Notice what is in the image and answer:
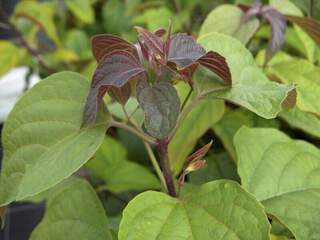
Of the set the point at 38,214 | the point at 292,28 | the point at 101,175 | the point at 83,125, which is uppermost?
the point at 83,125

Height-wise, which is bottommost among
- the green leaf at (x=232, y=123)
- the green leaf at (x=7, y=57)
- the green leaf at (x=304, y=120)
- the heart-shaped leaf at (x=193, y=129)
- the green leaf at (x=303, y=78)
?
the green leaf at (x=7, y=57)

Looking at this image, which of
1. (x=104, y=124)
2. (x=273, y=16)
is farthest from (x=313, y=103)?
(x=104, y=124)

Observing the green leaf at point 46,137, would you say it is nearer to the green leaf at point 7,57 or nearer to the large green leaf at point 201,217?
the large green leaf at point 201,217

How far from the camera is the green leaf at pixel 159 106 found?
14.0 inches

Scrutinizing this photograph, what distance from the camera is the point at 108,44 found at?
0.41m

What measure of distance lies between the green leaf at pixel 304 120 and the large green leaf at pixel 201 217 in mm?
182

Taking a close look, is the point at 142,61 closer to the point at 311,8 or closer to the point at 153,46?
the point at 153,46

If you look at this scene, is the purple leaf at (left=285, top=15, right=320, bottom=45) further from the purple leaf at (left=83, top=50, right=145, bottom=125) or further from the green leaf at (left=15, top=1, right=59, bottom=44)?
the green leaf at (left=15, top=1, right=59, bottom=44)

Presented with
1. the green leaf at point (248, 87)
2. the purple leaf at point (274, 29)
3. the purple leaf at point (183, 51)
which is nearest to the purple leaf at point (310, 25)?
the purple leaf at point (274, 29)

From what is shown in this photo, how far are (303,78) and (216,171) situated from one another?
146 millimetres

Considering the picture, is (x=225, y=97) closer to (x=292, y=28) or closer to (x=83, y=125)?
(x=83, y=125)

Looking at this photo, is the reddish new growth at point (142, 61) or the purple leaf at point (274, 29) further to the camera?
the purple leaf at point (274, 29)

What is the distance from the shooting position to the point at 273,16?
1.98 ft

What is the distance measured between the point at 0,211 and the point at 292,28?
557 millimetres
